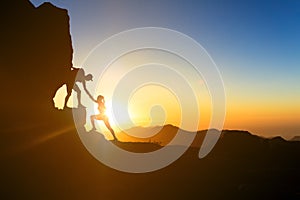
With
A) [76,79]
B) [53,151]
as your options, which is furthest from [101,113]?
[53,151]

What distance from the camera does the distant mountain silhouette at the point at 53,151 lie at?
115 ft

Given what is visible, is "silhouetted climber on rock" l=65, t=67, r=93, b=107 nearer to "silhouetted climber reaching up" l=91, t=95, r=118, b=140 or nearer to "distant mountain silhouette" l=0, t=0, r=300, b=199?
"distant mountain silhouette" l=0, t=0, r=300, b=199

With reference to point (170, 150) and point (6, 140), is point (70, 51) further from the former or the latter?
point (170, 150)

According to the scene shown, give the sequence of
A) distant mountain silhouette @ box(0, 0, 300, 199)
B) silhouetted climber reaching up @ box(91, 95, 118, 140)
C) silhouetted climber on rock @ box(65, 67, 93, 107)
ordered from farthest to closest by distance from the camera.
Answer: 1. silhouetted climber on rock @ box(65, 67, 93, 107)
2. silhouetted climber reaching up @ box(91, 95, 118, 140)
3. distant mountain silhouette @ box(0, 0, 300, 199)

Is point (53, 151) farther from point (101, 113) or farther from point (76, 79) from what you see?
point (76, 79)

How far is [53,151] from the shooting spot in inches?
1517

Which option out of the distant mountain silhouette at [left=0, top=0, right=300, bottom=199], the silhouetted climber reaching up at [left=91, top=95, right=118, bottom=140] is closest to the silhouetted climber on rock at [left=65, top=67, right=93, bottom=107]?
the distant mountain silhouette at [left=0, top=0, right=300, bottom=199]

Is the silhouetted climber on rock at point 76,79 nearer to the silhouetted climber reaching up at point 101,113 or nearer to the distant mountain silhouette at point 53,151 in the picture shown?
the distant mountain silhouette at point 53,151

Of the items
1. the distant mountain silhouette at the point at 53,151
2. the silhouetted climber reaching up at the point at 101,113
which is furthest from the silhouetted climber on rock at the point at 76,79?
the silhouetted climber reaching up at the point at 101,113

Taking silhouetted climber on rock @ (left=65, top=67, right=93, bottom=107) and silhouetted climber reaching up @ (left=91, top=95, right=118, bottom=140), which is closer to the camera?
silhouetted climber reaching up @ (left=91, top=95, right=118, bottom=140)

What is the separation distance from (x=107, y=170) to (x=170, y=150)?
21.8 metres

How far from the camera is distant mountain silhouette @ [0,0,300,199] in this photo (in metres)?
35.2

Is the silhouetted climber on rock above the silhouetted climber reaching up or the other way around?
above

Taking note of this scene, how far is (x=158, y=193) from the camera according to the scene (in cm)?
4019
